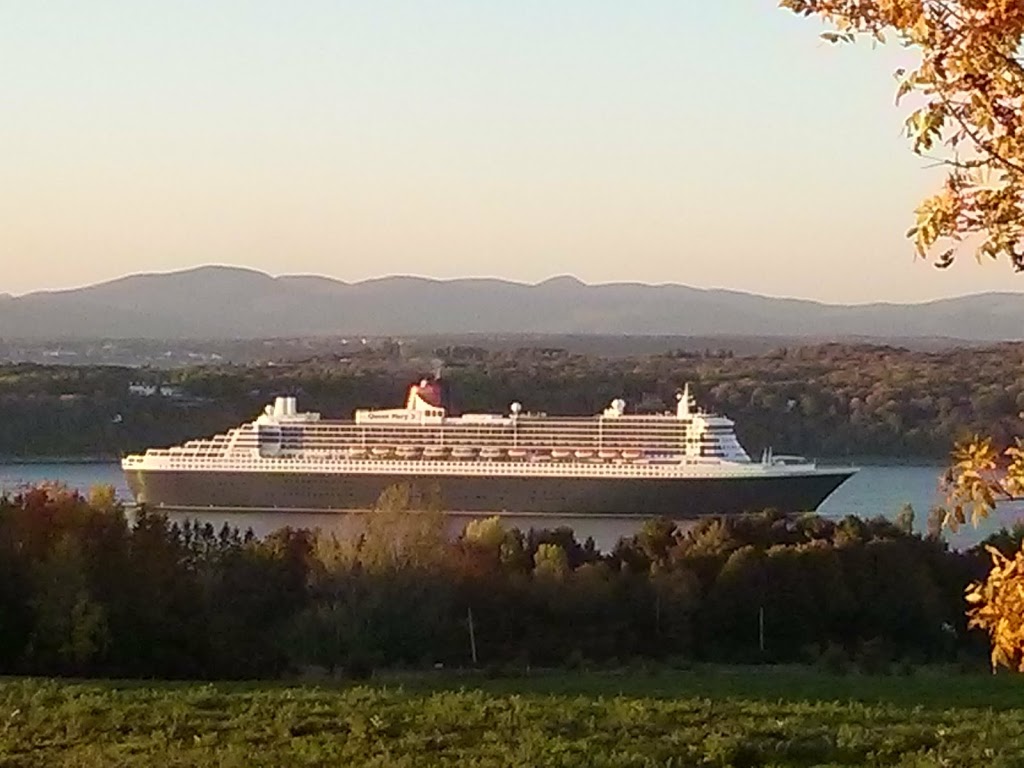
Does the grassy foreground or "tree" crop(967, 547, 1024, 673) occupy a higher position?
"tree" crop(967, 547, 1024, 673)

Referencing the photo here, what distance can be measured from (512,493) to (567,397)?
13.8 meters

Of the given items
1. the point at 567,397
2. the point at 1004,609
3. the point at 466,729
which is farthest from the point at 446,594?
the point at 567,397

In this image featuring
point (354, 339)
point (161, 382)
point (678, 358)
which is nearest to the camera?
point (161, 382)

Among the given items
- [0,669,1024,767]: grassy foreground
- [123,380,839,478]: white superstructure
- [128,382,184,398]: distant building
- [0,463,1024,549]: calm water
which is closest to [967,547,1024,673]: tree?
[0,669,1024,767]: grassy foreground

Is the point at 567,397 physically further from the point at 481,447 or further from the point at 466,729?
the point at 466,729

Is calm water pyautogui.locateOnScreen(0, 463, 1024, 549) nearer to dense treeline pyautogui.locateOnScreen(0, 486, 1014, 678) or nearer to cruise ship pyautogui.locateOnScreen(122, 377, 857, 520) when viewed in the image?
cruise ship pyautogui.locateOnScreen(122, 377, 857, 520)

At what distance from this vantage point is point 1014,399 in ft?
130

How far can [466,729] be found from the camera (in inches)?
208

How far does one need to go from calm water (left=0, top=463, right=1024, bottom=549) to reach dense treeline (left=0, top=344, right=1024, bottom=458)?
1418mm

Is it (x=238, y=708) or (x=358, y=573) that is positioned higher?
(x=238, y=708)

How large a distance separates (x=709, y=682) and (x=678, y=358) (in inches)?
2480

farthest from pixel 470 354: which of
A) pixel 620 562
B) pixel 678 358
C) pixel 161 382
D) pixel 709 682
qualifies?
pixel 709 682

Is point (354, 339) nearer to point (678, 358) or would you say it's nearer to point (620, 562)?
point (678, 358)

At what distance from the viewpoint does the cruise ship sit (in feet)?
113
